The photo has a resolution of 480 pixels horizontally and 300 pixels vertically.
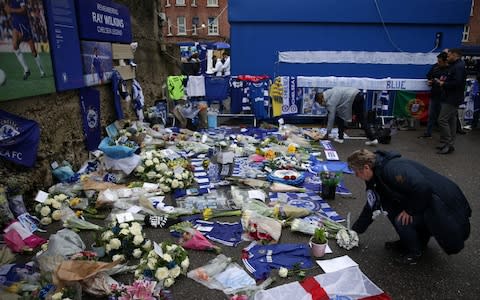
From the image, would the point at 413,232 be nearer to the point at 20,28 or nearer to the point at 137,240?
the point at 137,240

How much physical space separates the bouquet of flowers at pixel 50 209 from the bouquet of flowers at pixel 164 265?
1.68m

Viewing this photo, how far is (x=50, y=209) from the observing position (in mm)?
4406

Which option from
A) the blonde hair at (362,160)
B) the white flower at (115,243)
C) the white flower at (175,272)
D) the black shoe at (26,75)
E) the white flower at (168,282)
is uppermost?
the black shoe at (26,75)

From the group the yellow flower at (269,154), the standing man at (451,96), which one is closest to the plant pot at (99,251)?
the yellow flower at (269,154)

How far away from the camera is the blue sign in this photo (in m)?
5.97

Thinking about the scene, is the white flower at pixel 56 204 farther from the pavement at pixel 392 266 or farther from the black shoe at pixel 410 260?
the black shoe at pixel 410 260

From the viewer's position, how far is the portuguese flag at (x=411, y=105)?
974cm

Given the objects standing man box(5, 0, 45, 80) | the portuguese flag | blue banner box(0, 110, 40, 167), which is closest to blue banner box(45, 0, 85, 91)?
standing man box(5, 0, 45, 80)

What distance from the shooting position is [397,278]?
10.6 ft

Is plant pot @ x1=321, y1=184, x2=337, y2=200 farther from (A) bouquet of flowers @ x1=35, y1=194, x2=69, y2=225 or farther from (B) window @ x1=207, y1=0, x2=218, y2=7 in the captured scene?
(B) window @ x1=207, y1=0, x2=218, y2=7

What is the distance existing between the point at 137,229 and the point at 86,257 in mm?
585

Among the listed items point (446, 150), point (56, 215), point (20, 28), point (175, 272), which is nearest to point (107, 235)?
point (175, 272)

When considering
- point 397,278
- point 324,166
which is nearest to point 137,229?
point 397,278

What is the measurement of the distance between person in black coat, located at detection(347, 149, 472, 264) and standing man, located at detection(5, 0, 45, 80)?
416 centimetres
